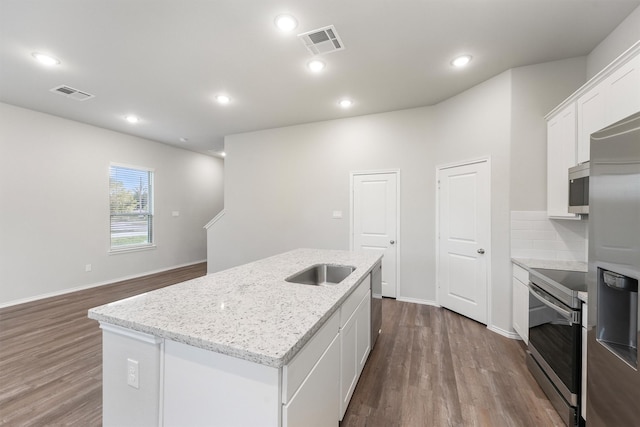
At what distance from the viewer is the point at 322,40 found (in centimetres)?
246

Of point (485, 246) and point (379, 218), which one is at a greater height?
point (379, 218)

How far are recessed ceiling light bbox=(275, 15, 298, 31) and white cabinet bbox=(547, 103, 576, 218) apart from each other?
259 centimetres

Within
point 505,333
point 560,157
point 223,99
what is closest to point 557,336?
point 505,333

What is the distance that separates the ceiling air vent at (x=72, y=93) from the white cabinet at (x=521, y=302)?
5.78 meters

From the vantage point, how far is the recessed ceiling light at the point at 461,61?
2740mm

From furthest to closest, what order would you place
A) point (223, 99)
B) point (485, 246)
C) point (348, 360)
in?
point (223, 99), point (485, 246), point (348, 360)

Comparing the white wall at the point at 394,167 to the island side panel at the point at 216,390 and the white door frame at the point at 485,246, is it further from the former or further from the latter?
the island side panel at the point at 216,390

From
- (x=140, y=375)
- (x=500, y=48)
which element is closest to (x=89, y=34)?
(x=140, y=375)

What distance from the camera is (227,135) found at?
550cm

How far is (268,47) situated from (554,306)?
3.27 meters

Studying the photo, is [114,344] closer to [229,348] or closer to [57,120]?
[229,348]

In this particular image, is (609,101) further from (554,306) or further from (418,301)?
(418,301)

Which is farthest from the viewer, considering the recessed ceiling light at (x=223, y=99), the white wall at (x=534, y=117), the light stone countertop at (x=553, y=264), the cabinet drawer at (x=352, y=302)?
the recessed ceiling light at (x=223, y=99)

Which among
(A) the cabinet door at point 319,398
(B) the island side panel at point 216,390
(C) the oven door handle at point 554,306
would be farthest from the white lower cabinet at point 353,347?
(C) the oven door handle at point 554,306
